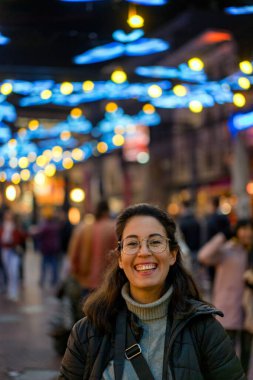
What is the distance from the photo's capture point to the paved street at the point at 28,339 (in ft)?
27.7

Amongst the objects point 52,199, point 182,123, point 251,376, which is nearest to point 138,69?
point 251,376

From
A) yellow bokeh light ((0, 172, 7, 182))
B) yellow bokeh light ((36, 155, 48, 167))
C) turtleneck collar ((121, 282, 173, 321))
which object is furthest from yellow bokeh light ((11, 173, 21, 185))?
turtleneck collar ((121, 282, 173, 321))

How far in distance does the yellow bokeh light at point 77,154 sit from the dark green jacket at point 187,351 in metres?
36.2

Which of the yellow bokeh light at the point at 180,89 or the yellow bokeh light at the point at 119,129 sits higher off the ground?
the yellow bokeh light at the point at 119,129

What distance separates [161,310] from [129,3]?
348 inches

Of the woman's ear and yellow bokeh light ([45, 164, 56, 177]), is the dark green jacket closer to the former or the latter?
the woman's ear

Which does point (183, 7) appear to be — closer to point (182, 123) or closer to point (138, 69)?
point (138, 69)

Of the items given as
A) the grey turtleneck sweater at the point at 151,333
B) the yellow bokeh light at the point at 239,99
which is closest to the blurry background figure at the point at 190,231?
the yellow bokeh light at the point at 239,99

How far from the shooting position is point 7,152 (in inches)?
1543

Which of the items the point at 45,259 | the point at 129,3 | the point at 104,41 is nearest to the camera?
the point at 129,3

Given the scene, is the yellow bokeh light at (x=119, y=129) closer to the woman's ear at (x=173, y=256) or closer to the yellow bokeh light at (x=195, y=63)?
the yellow bokeh light at (x=195, y=63)

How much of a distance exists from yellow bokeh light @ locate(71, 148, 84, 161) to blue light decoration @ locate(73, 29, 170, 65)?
23.6 metres

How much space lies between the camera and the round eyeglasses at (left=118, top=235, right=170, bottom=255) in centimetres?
316

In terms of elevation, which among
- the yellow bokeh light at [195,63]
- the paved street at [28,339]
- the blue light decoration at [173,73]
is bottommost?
the paved street at [28,339]
